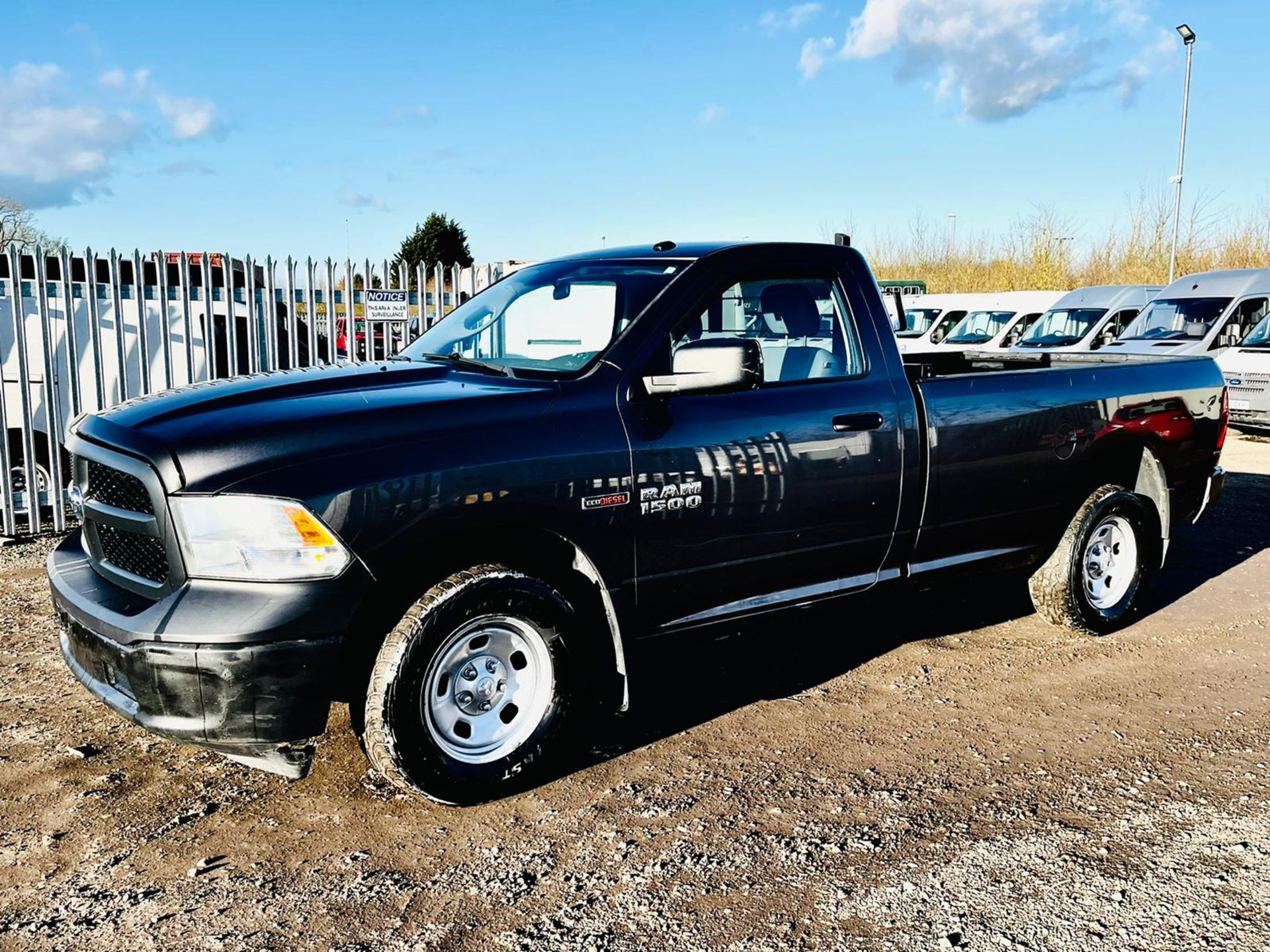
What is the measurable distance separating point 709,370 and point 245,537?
169cm

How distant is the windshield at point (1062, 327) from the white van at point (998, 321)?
0.48m

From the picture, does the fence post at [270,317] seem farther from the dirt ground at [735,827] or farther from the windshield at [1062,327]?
the windshield at [1062,327]

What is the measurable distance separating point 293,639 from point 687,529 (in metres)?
1.52

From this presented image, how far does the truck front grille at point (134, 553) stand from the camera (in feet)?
11.5

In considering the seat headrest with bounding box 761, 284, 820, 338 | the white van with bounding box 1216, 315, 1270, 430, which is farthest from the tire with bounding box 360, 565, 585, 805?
the white van with bounding box 1216, 315, 1270, 430

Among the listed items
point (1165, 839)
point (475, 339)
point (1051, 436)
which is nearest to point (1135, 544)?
point (1051, 436)

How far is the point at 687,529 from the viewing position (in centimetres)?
417

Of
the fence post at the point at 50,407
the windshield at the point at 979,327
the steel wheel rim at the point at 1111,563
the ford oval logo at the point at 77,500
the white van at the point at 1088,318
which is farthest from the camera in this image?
the windshield at the point at 979,327

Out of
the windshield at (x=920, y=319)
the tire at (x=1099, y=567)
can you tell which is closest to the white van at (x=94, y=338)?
the tire at (x=1099, y=567)

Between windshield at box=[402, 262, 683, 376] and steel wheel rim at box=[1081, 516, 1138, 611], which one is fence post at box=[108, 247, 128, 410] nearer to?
windshield at box=[402, 262, 683, 376]

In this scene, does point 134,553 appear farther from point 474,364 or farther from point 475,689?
point 474,364

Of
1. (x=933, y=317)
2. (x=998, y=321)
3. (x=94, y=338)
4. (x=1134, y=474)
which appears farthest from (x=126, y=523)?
(x=933, y=317)

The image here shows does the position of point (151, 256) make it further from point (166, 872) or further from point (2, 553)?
point (166, 872)

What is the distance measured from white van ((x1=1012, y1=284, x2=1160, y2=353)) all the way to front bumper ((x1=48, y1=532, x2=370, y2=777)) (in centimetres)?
1705
